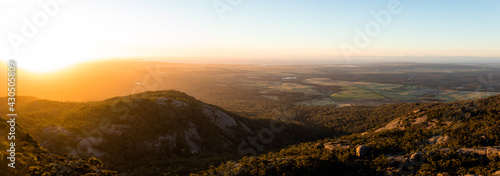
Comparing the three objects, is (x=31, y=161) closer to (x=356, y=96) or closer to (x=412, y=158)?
(x=412, y=158)

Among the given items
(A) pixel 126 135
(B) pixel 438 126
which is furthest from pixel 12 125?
(B) pixel 438 126

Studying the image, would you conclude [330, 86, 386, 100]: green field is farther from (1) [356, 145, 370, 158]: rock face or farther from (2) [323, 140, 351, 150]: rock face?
(1) [356, 145, 370, 158]: rock face

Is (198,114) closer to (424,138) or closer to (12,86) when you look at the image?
(12,86)

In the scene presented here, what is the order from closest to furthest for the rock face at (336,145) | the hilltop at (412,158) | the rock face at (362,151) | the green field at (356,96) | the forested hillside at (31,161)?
the forested hillside at (31,161)
the hilltop at (412,158)
the rock face at (362,151)
the rock face at (336,145)
the green field at (356,96)

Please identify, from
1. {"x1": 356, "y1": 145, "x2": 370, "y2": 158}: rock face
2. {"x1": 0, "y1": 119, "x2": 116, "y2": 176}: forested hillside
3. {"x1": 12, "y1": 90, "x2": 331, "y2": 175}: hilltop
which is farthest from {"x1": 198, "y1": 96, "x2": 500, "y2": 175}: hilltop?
{"x1": 12, "y1": 90, "x2": 331, "y2": 175}: hilltop

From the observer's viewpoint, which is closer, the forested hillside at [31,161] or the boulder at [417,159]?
the forested hillside at [31,161]

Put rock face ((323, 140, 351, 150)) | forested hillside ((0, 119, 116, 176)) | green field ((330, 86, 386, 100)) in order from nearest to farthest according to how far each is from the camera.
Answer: forested hillside ((0, 119, 116, 176)) < rock face ((323, 140, 351, 150)) < green field ((330, 86, 386, 100))

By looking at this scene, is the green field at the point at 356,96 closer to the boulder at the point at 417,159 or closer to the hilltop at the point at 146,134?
the hilltop at the point at 146,134

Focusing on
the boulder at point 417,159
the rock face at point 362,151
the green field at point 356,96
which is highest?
the boulder at point 417,159

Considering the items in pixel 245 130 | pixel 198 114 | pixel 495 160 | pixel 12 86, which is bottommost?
pixel 245 130

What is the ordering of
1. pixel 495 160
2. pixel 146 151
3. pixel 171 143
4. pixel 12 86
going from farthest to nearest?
pixel 171 143 → pixel 146 151 → pixel 12 86 → pixel 495 160

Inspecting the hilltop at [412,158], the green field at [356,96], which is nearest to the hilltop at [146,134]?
the hilltop at [412,158]
